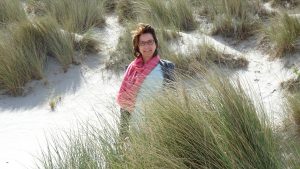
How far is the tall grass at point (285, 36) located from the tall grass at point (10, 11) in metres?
4.12

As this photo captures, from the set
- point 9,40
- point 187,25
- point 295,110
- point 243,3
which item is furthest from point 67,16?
point 295,110

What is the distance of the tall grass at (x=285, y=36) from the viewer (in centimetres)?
588

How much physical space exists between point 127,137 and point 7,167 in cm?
241

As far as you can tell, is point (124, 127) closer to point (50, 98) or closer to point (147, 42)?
point (147, 42)

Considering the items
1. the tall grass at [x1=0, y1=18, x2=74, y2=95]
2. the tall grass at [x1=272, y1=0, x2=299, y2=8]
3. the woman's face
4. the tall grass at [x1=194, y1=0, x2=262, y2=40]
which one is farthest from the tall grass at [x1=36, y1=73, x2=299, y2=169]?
the tall grass at [x1=272, y1=0, x2=299, y2=8]

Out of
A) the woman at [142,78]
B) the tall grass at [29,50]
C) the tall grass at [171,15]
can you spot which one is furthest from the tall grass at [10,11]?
the woman at [142,78]

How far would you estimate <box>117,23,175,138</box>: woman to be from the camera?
307 cm

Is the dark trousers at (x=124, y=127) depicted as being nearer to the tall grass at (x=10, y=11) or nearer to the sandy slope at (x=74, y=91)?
the sandy slope at (x=74, y=91)

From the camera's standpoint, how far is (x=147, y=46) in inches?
140

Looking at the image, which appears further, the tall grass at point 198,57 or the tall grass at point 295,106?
the tall grass at point 198,57

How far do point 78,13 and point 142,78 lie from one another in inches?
181

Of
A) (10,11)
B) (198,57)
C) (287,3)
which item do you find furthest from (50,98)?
(287,3)

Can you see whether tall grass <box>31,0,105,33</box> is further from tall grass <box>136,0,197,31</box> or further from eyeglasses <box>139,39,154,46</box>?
eyeglasses <box>139,39,154,46</box>

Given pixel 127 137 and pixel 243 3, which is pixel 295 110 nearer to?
pixel 127 137
